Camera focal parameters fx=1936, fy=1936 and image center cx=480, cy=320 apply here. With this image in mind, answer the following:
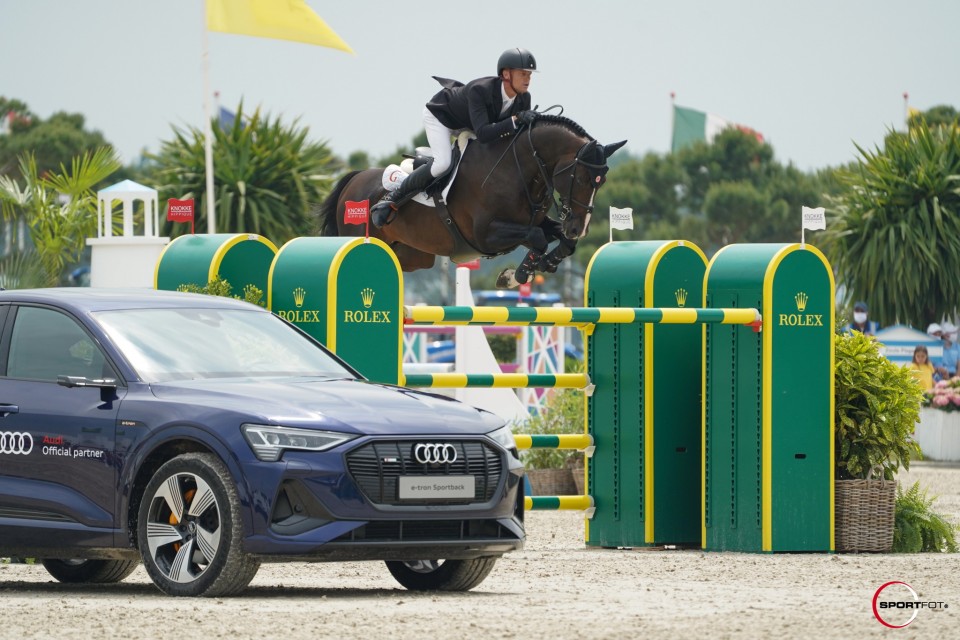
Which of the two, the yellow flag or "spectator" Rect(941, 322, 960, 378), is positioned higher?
the yellow flag

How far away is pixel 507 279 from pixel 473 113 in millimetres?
1185

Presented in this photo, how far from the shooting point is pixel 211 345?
911 cm

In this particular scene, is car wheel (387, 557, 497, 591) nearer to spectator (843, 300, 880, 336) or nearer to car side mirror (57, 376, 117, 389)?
car side mirror (57, 376, 117, 389)

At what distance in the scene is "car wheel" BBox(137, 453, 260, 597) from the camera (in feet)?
26.6

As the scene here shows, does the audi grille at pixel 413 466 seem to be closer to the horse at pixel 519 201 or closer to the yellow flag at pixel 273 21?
the horse at pixel 519 201

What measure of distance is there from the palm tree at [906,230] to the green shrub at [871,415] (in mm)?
19402

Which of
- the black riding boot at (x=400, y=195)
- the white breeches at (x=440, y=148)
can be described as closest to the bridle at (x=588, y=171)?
the white breeches at (x=440, y=148)

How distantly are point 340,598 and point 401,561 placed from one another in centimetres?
66

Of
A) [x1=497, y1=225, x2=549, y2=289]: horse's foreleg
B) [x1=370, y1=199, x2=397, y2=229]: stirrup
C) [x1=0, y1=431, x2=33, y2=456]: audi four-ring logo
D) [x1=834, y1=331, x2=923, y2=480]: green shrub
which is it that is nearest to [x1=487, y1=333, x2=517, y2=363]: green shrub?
[x1=370, y1=199, x2=397, y2=229]: stirrup

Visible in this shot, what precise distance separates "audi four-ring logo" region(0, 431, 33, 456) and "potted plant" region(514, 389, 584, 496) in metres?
9.19

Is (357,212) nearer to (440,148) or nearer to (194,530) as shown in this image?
(194,530)

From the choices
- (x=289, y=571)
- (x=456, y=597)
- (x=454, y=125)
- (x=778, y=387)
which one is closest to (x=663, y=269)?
(x=778, y=387)

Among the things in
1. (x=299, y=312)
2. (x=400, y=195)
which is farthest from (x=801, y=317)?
(x=400, y=195)

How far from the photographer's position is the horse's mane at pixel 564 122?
1348 centimetres
